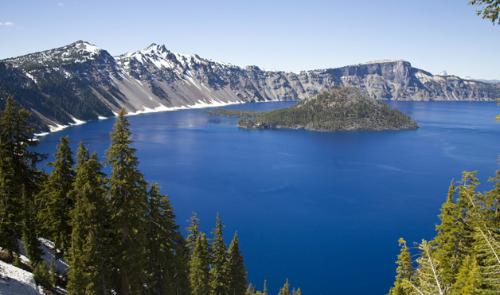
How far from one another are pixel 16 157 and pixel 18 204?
4794 mm

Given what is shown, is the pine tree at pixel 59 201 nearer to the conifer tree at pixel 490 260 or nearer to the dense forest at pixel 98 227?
the dense forest at pixel 98 227

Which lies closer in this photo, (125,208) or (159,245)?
(125,208)

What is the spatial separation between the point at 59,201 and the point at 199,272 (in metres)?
17.5

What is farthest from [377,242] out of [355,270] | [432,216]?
[432,216]

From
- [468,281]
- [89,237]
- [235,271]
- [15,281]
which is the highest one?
[468,281]

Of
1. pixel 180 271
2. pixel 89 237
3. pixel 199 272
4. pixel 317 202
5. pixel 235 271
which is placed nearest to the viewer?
pixel 89 237

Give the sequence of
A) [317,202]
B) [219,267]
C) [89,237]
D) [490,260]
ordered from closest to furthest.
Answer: [490,260]
[89,237]
[219,267]
[317,202]

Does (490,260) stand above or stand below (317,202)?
above

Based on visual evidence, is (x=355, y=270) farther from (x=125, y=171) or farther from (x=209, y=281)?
(x=125, y=171)

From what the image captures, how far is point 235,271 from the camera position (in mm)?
44875

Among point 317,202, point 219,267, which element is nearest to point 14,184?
point 219,267

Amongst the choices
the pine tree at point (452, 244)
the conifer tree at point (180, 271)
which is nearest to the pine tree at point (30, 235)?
the conifer tree at point (180, 271)

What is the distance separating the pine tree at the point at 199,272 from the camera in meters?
42.1

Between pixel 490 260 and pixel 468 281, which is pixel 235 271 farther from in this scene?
pixel 490 260
